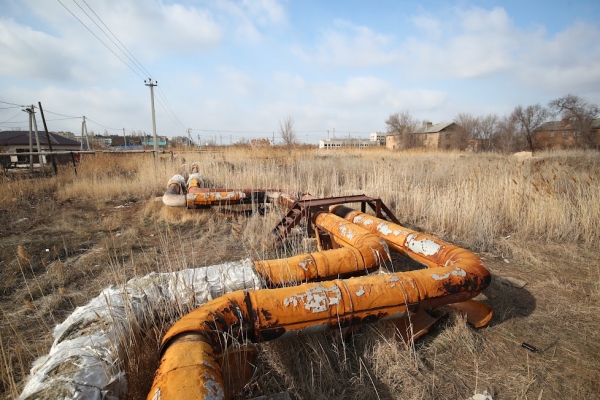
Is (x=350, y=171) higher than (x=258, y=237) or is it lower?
higher

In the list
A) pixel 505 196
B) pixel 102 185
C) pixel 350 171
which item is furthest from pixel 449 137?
pixel 102 185

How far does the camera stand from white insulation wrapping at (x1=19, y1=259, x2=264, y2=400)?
113 centimetres

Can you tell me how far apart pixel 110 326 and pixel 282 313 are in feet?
3.08

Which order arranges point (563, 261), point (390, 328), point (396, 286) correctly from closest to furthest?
point (396, 286) → point (390, 328) → point (563, 261)

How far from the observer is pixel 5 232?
4.54m

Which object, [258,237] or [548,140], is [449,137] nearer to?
[548,140]

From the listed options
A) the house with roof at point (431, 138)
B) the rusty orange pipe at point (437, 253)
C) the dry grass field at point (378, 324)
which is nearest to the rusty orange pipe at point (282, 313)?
the rusty orange pipe at point (437, 253)

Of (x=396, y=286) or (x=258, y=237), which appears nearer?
(x=396, y=286)

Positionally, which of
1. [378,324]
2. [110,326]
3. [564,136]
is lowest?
[378,324]

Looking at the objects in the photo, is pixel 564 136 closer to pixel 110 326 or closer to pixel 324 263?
pixel 324 263

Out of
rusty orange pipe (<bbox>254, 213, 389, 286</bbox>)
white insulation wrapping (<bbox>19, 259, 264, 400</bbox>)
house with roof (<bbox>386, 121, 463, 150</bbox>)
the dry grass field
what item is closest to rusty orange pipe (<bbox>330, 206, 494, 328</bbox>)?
the dry grass field

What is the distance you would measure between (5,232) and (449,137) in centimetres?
5056

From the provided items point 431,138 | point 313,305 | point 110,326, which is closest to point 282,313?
point 313,305

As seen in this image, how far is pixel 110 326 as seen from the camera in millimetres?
1488
